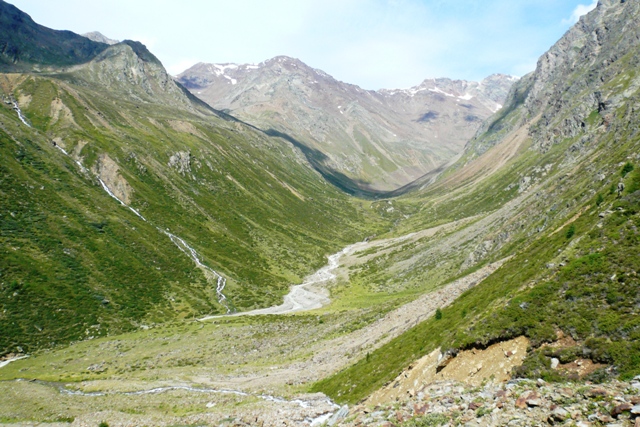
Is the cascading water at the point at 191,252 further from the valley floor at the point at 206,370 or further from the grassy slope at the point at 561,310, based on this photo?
the grassy slope at the point at 561,310

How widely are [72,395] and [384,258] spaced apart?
119 m

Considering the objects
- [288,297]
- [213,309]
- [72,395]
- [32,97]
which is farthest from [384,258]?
[32,97]

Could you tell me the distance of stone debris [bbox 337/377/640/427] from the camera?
1257 cm

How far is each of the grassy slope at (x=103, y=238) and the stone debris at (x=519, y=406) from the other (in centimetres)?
8420

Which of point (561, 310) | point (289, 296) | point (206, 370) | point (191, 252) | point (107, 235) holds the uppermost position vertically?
point (561, 310)

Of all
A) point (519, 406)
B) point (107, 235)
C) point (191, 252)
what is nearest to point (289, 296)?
point (191, 252)

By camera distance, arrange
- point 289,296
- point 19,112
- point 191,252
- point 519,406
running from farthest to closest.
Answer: point 19,112, point 191,252, point 289,296, point 519,406

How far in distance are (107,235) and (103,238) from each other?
8.42ft

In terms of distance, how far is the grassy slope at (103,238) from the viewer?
87.3 m

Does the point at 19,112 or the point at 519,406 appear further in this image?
the point at 19,112

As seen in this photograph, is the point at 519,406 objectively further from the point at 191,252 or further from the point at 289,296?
the point at 191,252

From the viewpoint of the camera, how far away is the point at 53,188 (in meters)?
121

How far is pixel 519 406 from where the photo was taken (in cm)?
→ 1492

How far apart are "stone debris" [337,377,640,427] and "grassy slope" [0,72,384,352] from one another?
84201mm
